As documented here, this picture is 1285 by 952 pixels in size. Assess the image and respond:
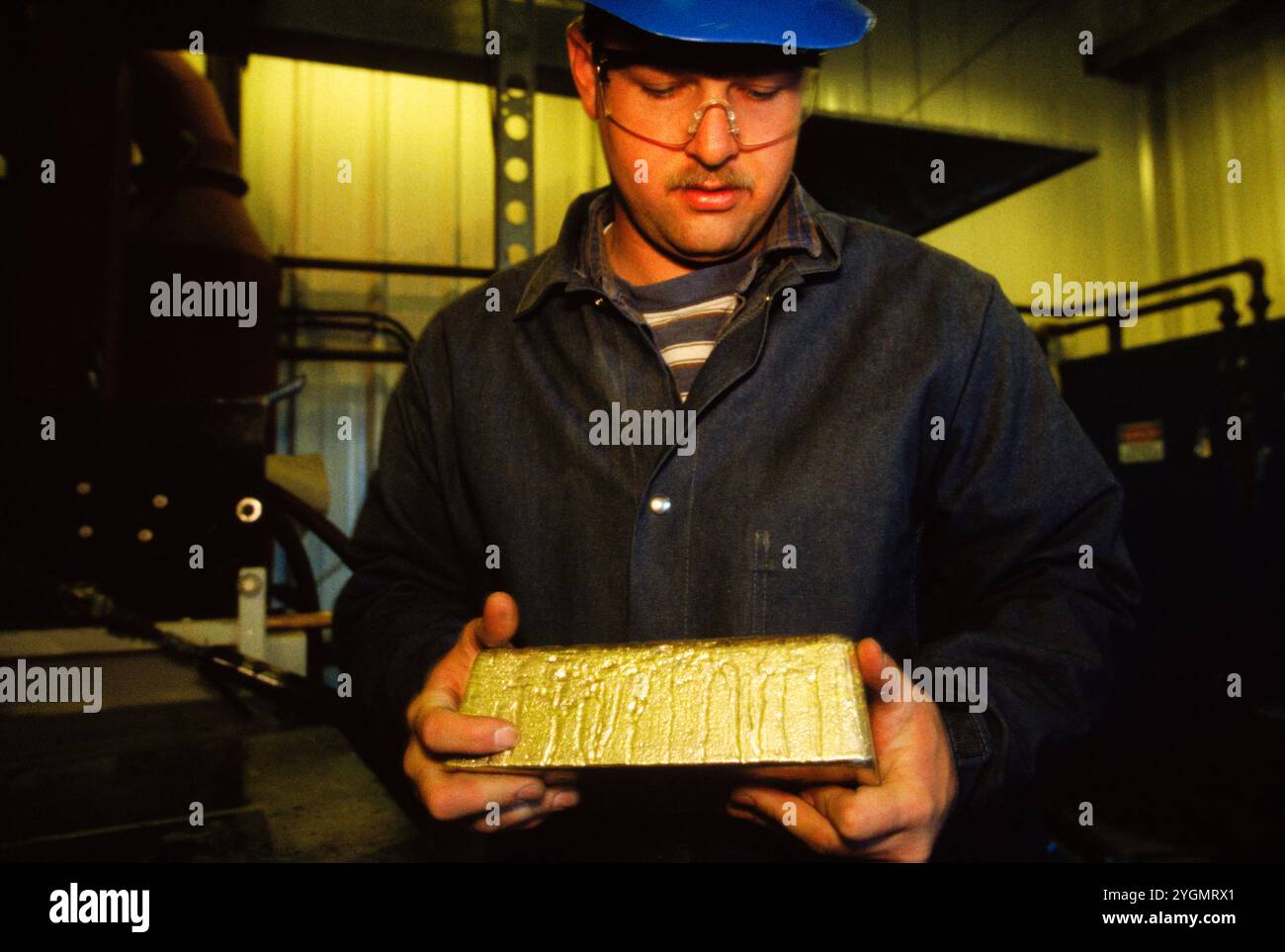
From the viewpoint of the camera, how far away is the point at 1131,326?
5219 mm

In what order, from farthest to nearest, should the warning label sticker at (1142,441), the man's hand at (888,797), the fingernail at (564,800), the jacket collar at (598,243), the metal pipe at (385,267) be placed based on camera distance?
the metal pipe at (385,267), the warning label sticker at (1142,441), the jacket collar at (598,243), the fingernail at (564,800), the man's hand at (888,797)

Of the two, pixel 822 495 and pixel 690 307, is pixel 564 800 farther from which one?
pixel 690 307

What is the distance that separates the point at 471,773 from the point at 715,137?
0.68m

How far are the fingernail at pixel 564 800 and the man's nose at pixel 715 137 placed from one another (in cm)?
65

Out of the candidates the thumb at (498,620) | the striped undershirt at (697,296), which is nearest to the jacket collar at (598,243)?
the striped undershirt at (697,296)

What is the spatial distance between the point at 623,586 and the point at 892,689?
0.34 meters

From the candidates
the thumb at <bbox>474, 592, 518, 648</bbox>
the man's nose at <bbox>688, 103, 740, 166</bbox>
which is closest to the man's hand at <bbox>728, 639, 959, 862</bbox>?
the thumb at <bbox>474, 592, 518, 648</bbox>

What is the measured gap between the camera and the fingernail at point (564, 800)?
2.18 feet

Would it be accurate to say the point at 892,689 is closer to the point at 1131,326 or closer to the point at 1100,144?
the point at 1131,326

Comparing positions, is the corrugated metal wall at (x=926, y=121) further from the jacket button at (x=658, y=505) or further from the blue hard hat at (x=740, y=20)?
the jacket button at (x=658, y=505)

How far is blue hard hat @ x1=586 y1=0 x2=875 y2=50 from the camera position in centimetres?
82

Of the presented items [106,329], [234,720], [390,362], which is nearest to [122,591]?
[234,720]

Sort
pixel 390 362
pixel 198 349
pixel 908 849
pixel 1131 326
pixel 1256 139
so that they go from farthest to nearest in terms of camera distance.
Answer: pixel 1131 326 → pixel 1256 139 → pixel 390 362 → pixel 198 349 → pixel 908 849

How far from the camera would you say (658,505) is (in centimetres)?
86
